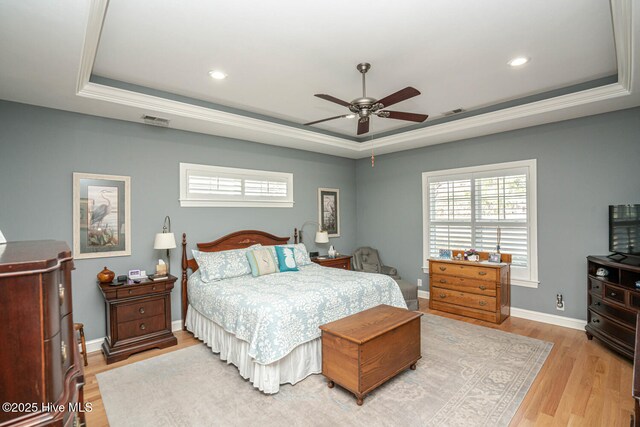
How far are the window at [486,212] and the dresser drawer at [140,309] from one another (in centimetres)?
419

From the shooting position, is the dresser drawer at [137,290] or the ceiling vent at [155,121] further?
the ceiling vent at [155,121]

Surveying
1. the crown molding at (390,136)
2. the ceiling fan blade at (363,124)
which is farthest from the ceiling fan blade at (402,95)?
the crown molding at (390,136)

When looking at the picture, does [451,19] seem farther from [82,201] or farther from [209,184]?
[82,201]

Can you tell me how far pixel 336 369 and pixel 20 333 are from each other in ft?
7.39

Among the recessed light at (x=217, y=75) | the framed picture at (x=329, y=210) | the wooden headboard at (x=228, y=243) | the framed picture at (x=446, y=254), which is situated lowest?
the framed picture at (x=446, y=254)

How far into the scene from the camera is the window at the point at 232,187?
433 centimetres

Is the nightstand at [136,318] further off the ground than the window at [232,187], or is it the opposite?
the window at [232,187]

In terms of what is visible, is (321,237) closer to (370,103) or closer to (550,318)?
(370,103)

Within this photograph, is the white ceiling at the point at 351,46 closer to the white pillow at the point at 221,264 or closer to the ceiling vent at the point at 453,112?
the ceiling vent at the point at 453,112

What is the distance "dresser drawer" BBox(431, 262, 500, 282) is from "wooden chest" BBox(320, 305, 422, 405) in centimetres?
193

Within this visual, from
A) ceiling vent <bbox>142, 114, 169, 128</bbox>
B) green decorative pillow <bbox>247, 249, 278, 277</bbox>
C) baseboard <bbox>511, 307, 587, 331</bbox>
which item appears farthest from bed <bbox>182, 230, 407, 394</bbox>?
baseboard <bbox>511, 307, 587, 331</bbox>

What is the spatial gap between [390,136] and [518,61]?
245 centimetres

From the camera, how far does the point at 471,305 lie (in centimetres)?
457

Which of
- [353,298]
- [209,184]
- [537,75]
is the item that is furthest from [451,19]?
[209,184]
